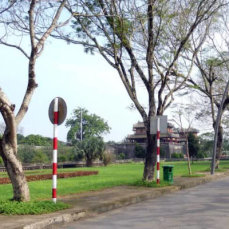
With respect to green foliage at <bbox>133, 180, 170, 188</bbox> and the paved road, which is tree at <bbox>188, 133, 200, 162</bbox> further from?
the paved road

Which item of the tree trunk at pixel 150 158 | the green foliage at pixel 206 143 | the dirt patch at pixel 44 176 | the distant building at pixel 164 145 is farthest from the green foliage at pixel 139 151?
the tree trunk at pixel 150 158

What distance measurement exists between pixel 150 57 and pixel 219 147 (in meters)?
16.4

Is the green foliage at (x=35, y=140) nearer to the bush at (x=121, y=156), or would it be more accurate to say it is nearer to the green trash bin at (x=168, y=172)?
the bush at (x=121, y=156)

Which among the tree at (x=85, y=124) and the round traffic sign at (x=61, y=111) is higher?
the tree at (x=85, y=124)

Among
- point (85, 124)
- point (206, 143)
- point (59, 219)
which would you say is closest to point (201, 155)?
point (206, 143)

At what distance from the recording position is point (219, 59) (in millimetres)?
26438

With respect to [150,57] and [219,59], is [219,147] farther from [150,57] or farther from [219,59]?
[150,57]

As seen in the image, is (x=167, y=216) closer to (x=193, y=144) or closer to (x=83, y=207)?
(x=83, y=207)

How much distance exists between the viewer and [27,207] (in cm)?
866

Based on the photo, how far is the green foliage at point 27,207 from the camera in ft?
27.7

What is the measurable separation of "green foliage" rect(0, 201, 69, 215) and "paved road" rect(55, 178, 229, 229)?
0.71 meters

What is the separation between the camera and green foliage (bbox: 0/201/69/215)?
8438 mm

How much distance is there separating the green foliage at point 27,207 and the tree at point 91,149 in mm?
39302

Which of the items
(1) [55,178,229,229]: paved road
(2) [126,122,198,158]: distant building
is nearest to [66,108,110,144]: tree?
(2) [126,122,198,158]: distant building
